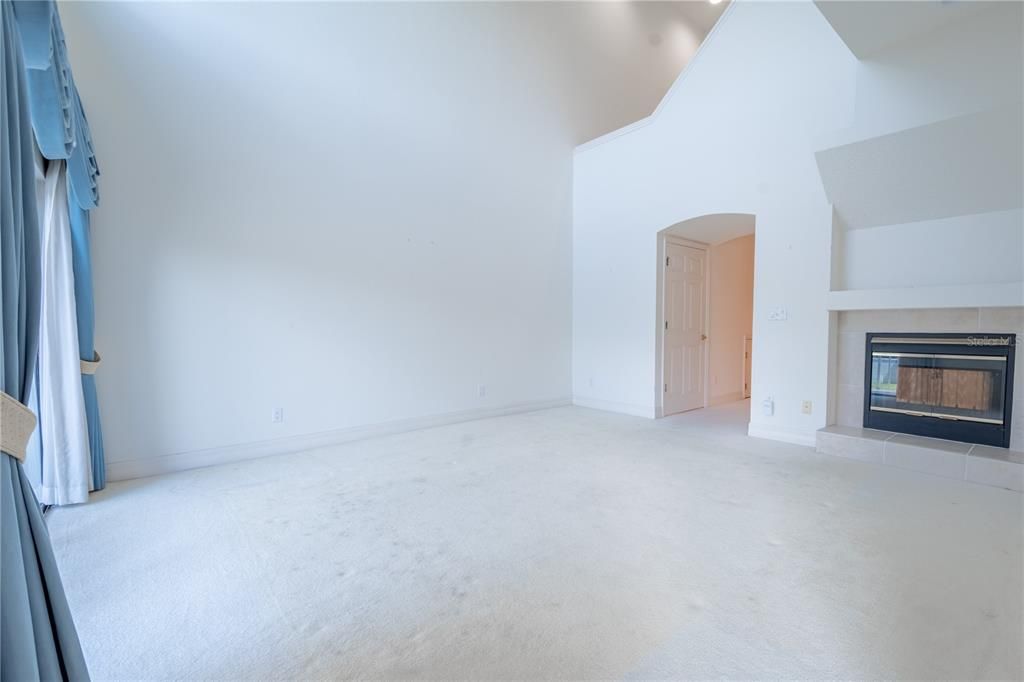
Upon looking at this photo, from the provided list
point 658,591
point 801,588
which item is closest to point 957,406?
point 801,588

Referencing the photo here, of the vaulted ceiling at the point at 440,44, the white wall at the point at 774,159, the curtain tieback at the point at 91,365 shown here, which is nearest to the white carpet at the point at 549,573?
the curtain tieback at the point at 91,365

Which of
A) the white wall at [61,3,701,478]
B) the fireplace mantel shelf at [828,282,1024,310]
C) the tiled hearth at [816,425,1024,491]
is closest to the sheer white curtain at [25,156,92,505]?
the white wall at [61,3,701,478]

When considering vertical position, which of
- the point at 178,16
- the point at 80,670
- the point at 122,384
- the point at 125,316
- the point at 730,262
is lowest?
the point at 80,670

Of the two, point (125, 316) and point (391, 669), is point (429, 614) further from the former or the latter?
point (125, 316)

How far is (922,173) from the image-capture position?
3.32m

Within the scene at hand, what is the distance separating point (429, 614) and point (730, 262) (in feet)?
19.8

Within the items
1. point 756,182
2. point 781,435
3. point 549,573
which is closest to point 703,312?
point 756,182

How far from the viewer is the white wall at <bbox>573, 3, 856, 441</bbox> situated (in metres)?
4.02

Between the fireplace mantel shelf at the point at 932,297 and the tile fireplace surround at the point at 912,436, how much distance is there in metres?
0.23

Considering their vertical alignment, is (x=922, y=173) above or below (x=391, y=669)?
above

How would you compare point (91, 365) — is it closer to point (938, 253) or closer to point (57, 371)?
point (57, 371)

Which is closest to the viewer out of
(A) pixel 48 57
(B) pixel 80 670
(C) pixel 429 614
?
(B) pixel 80 670

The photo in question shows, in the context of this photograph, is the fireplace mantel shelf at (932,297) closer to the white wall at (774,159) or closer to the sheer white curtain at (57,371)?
the white wall at (774,159)

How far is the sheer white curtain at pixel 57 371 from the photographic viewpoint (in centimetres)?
285
